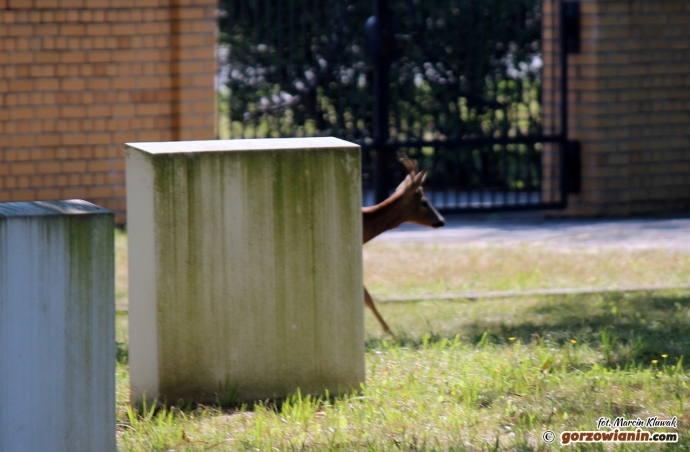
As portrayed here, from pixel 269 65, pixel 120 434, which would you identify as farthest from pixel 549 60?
pixel 120 434

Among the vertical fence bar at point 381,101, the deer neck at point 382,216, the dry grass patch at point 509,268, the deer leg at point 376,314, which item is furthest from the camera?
the vertical fence bar at point 381,101

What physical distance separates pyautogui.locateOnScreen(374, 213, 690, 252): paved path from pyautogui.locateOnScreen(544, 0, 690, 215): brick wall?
1.26 ft

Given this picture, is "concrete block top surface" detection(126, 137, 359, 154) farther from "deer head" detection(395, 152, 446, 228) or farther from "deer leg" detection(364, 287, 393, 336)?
"deer head" detection(395, 152, 446, 228)

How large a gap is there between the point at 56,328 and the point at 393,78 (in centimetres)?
731

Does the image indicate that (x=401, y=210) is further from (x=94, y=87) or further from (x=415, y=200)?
(x=94, y=87)

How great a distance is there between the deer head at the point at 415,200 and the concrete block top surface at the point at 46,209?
2.87 m

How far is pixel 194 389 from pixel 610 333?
247 centimetres

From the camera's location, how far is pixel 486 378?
183 inches

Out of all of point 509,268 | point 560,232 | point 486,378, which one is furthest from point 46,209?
point 560,232

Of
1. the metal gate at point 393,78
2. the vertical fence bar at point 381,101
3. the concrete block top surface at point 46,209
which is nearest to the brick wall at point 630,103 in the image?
the metal gate at point 393,78

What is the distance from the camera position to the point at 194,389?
14.0 feet

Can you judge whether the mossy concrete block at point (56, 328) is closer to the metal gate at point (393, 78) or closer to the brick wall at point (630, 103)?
the metal gate at point (393, 78)

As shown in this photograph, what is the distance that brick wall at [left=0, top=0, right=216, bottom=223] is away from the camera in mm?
8531

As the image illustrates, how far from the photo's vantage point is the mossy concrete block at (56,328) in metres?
3.31
